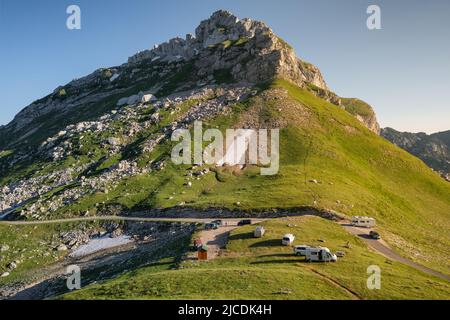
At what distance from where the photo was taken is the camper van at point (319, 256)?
187 feet

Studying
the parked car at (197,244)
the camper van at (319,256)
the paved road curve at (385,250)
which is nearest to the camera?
the camper van at (319,256)

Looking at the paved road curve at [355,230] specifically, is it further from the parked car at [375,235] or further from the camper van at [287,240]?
the camper van at [287,240]

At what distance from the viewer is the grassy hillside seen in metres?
45.0

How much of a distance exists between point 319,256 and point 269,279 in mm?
11817

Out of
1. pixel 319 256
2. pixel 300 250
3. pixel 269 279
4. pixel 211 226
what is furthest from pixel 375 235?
pixel 269 279

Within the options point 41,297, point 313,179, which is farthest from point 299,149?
point 41,297

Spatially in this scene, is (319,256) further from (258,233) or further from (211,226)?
(211,226)

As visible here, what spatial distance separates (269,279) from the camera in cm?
4812

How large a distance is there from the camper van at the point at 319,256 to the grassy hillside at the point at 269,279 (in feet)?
3.59

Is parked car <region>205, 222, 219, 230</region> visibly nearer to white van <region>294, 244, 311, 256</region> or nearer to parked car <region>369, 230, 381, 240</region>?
white van <region>294, 244, 311, 256</region>

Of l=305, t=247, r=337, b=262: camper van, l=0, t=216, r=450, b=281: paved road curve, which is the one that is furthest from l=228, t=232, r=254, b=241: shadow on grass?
l=0, t=216, r=450, b=281: paved road curve

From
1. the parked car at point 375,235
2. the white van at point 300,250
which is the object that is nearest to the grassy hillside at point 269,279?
the white van at point 300,250

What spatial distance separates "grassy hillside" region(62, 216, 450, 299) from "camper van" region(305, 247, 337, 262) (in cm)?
109
